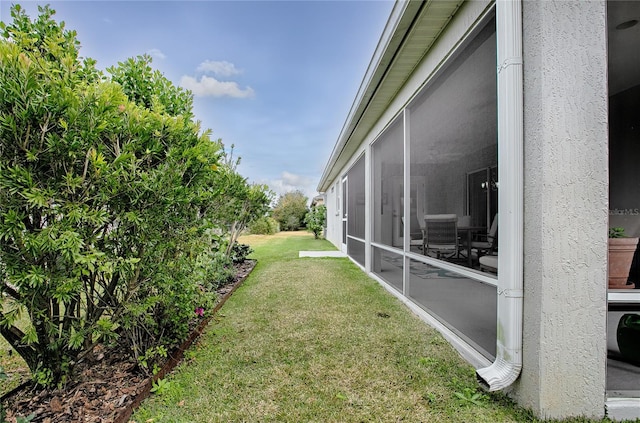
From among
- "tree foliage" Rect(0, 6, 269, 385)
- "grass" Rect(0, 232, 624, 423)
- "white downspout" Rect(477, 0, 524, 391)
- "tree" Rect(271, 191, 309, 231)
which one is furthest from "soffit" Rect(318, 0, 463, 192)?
"tree" Rect(271, 191, 309, 231)

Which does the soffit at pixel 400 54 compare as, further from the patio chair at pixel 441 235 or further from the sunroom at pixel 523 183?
the patio chair at pixel 441 235

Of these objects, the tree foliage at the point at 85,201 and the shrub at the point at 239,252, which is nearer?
the tree foliage at the point at 85,201

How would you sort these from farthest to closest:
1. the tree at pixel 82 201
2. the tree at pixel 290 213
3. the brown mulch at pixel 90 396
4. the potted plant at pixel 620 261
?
the tree at pixel 290 213 → the potted plant at pixel 620 261 → the brown mulch at pixel 90 396 → the tree at pixel 82 201

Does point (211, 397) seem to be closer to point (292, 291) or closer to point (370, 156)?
point (292, 291)

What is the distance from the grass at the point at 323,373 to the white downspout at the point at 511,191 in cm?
36

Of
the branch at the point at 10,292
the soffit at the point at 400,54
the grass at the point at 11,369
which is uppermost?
the soffit at the point at 400,54

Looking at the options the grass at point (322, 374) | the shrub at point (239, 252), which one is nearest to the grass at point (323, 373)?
the grass at point (322, 374)

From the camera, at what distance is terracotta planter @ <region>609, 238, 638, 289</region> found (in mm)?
2293

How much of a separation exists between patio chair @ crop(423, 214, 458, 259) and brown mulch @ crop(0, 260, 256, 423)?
3.17 meters

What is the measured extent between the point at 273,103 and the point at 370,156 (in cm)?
1115

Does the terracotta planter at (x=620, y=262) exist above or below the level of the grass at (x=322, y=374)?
above

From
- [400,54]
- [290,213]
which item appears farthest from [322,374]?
[290,213]

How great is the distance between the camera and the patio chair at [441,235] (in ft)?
11.6

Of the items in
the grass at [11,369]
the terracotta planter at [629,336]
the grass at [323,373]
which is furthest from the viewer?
the grass at [11,369]
